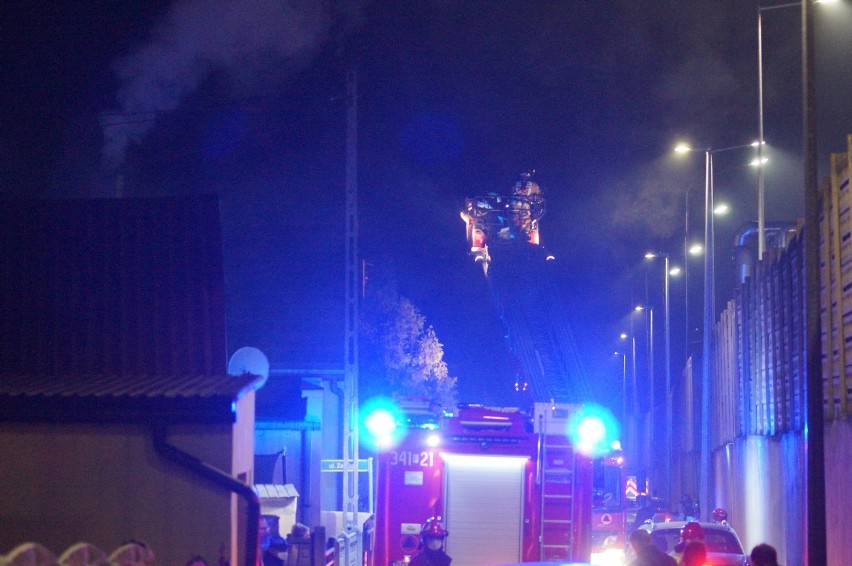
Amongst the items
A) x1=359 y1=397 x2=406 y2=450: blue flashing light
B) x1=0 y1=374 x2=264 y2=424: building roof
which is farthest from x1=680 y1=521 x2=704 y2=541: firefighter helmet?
x1=0 y1=374 x2=264 y2=424: building roof

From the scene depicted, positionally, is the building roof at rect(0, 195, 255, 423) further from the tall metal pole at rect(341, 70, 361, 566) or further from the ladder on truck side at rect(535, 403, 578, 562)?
the tall metal pole at rect(341, 70, 361, 566)

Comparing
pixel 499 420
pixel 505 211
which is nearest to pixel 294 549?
pixel 499 420

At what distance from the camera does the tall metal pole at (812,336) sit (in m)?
11.1

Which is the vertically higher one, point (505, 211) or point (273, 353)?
point (505, 211)

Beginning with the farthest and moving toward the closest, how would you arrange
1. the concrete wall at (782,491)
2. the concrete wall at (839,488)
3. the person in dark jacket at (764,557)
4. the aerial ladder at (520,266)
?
1. the aerial ladder at (520,266)
2. the concrete wall at (782,491)
3. the concrete wall at (839,488)
4. the person in dark jacket at (764,557)

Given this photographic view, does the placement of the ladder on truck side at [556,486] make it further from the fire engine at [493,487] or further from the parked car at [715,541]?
the parked car at [715,541]

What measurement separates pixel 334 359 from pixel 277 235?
4610 mm

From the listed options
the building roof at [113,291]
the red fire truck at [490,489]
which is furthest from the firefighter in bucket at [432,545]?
the building roof at [113,291]

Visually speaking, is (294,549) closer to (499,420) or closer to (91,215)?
(499,420)

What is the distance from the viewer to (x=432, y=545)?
11.8 m

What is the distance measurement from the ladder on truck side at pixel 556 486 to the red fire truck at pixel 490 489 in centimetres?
1

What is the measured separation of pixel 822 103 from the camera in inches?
1307

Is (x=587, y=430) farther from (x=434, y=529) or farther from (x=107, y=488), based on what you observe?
(x=107, y=488)

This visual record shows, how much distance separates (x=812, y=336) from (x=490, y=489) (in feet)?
13.3
